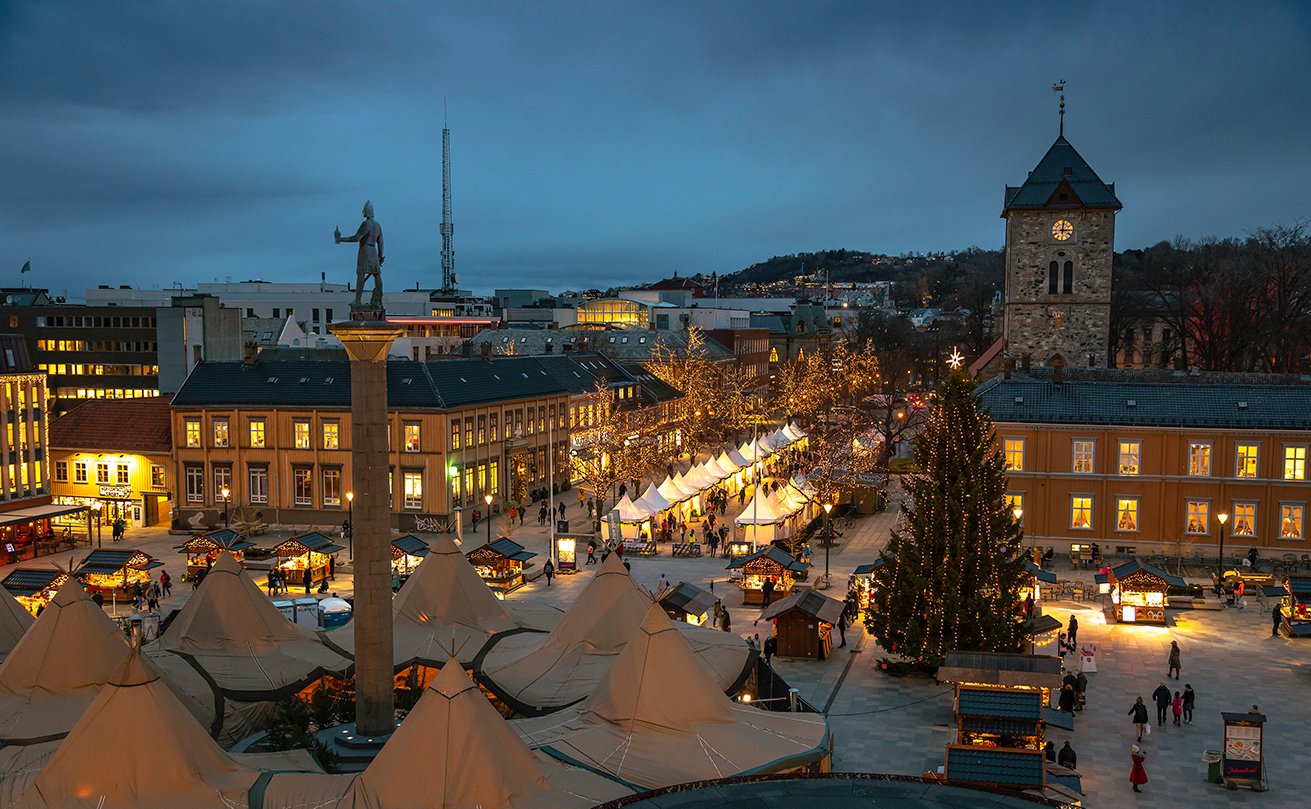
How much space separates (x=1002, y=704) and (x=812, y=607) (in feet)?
33.4

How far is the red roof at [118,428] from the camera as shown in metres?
55.4

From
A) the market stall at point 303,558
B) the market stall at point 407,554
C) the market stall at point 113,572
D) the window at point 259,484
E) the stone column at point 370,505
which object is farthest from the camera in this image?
the window at point 259,484

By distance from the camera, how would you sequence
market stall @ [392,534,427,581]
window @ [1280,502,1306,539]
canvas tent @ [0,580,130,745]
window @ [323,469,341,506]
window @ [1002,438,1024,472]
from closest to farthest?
canvas tent @ [0,580,130,745]
market stall @ [392,534,427,581]
window @ [1280,502,1306,539]
window @ [1002,438,1024,472]
window @ [323,469,341,506]

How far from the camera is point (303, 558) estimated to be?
4303cm

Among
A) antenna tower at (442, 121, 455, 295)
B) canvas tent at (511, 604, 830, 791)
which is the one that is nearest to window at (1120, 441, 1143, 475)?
canvas tent at (511, 604, 830, 791)

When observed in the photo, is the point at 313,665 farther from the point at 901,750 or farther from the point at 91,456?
the point at 91,456

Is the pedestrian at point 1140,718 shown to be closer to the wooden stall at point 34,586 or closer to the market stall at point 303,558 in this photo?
the market stall at point 303,558

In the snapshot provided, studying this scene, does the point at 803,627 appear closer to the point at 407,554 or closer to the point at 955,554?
the point at 955,554

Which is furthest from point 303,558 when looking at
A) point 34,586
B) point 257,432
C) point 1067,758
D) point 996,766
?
point 996,766

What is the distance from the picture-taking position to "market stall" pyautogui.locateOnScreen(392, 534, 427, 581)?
138 feet

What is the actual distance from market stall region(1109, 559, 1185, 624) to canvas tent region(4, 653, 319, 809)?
90.0 feet

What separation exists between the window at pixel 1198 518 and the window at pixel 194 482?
42825 millimetres

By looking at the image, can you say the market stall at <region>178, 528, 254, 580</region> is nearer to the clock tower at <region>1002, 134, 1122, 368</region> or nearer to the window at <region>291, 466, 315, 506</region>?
the window at <region>291, 466, 315, 506</region>

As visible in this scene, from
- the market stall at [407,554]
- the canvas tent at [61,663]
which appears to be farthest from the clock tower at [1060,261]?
the canvas tent at [61,663]
